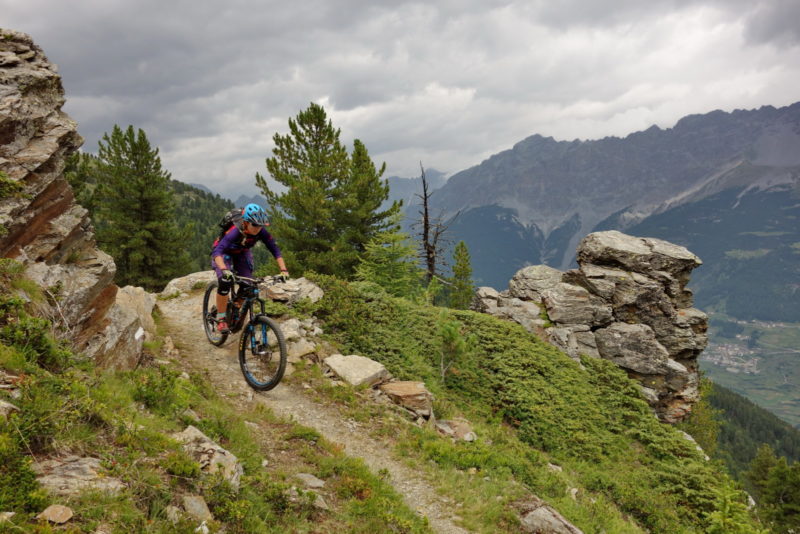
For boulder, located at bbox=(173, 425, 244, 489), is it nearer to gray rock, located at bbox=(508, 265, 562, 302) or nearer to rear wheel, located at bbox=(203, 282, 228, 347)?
rear wheel, located at bbox=(203, 282, 228, 347)

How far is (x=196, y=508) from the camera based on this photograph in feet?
14.5

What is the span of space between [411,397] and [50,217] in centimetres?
878

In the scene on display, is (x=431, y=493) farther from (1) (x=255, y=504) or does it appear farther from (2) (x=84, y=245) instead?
(2) (x=84, y=245)

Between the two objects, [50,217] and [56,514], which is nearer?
[56,514]

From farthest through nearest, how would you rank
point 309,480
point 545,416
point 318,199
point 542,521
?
point 318,199
point 545,416
point 542,521
point 309,480

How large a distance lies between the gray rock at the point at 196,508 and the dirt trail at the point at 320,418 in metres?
3.57

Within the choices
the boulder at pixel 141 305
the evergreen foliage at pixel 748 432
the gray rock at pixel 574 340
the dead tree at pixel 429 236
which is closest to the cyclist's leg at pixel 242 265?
the boulder at pixel 141 305

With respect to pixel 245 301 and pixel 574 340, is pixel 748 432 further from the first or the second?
pixel 245 301

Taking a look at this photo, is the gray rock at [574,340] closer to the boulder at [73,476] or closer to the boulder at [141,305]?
the boulder at [141,305]

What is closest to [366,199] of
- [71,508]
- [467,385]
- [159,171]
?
[159,171]

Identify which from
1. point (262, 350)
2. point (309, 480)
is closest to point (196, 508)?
point (309, 480)

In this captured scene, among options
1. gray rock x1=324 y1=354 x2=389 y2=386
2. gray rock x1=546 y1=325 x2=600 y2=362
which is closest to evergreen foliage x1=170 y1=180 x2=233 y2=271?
gray rock x1=324 y1=354 x2=389 y2=386

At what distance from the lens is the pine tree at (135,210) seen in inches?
1209

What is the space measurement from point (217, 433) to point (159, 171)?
32.4 m
